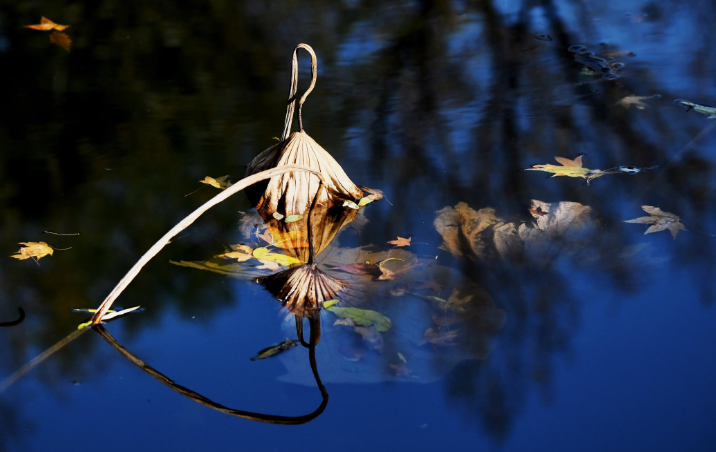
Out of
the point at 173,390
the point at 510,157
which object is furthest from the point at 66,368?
the point at 510,157

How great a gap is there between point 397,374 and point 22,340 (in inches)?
44.6

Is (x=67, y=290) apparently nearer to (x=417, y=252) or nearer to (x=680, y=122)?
(x=417, y=252)

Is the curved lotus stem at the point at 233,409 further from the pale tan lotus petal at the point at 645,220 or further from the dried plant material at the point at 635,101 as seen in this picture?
the dried plant material at the point at 635,101

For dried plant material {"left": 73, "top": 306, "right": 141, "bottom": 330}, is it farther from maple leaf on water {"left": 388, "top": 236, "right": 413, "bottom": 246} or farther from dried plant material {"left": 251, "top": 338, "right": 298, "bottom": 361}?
maple leaf on water {"left": 388, "top": 236, "right": 413, "bottom": 246}

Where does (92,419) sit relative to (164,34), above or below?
below

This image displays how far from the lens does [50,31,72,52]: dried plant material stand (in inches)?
170

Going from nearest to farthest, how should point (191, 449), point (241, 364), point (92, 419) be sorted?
point (191, 449) < point (92, 419) < point (241, 364)

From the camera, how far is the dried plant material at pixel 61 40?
432cm

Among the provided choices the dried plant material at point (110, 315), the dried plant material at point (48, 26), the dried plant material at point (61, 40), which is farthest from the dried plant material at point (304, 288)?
the dried plant material at point (48, 26)

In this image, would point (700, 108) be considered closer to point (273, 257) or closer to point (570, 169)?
point (570, 169)

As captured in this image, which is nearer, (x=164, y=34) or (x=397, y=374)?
(x=397, y=374)

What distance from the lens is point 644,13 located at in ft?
13.8

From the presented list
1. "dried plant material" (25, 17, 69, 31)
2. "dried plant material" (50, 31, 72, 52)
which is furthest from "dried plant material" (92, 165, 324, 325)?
"dried plant material" (25, 17, 69, 31)

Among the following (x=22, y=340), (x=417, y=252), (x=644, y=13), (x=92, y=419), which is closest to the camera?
(x=92, y=419)
